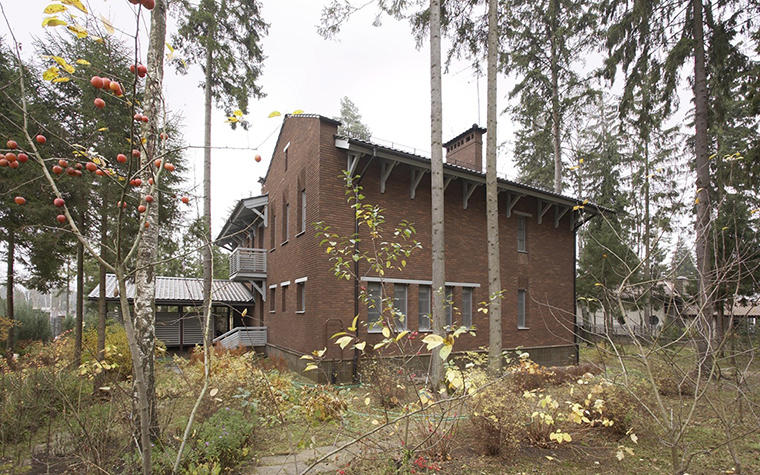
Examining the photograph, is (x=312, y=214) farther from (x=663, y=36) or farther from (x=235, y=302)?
(x=663, y=36)

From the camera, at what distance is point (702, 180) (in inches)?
463

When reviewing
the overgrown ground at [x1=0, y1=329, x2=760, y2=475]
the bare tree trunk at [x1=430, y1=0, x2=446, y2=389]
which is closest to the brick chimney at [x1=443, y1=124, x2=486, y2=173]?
the bare tree trunk at [x1=430, y1=0, x2=446, y2=389]

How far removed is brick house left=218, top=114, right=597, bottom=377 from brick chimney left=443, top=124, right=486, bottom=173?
0.05 m

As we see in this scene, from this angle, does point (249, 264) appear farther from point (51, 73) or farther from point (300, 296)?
point (51, 73)

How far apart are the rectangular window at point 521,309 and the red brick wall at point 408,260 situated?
233mm

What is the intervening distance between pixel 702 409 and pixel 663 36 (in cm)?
1138

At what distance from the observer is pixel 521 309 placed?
51.8 feet

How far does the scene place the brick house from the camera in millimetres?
11938

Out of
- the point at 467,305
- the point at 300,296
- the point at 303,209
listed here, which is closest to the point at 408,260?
the point at 467,305

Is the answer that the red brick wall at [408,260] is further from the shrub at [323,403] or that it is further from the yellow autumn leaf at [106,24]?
the yellow autumn leaf at [106,24]

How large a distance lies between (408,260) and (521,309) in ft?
20.1

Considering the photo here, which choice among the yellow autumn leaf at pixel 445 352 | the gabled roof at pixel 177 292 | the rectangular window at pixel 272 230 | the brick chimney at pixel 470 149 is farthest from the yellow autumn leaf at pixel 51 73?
the gabled roof at pixel 177 292

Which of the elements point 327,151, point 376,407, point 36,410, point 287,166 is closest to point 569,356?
point 376,407

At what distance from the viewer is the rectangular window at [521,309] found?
615 inches
